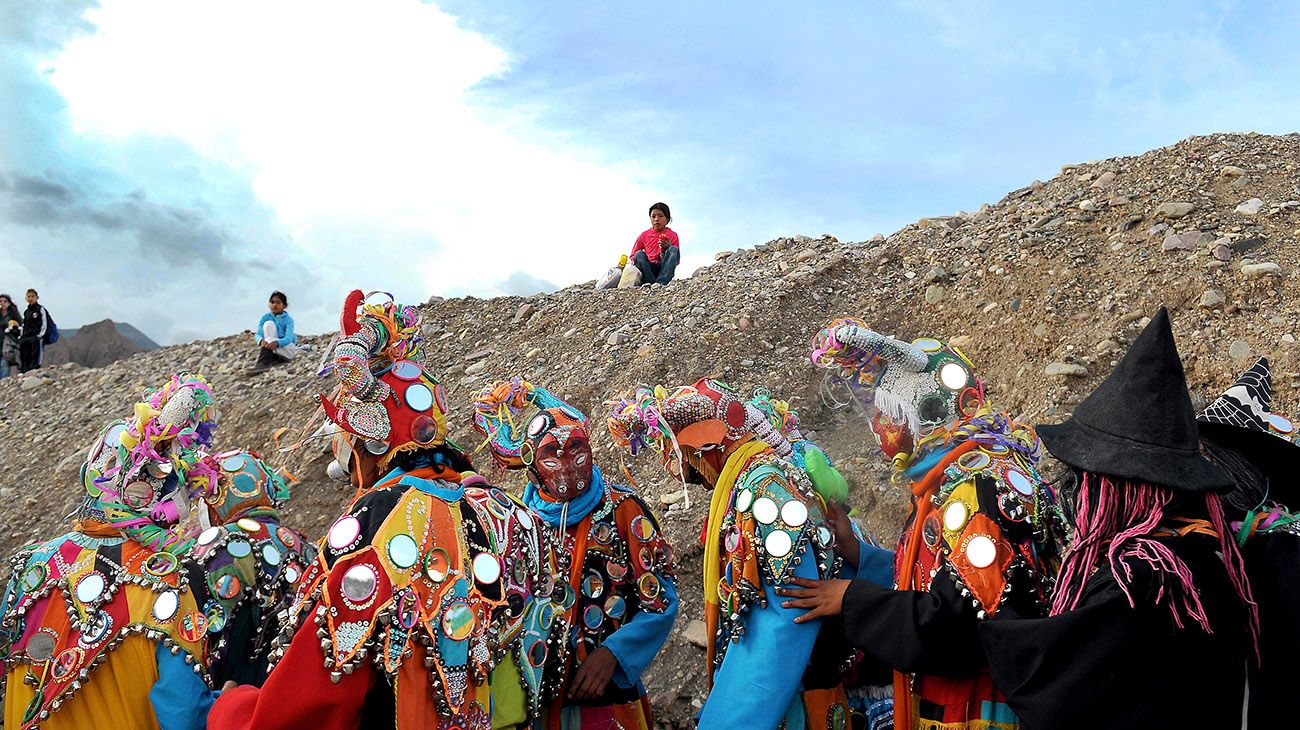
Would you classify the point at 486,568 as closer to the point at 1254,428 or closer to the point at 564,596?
the point at 564,596

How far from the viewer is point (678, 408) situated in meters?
3.63

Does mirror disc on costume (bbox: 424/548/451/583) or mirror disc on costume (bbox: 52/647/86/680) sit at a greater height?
mirror disc on costume (bbox: 424/548/451/583)

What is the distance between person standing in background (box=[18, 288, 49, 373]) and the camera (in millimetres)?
15008

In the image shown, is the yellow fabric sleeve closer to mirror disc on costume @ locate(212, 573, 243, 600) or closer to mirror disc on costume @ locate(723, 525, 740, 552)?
mirror disc on costume @ locate(212, 573, 243, 600)

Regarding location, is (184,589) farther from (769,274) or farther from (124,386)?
(124,386)

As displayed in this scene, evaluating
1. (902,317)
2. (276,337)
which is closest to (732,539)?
(902,317)

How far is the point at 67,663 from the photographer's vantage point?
3.28 metres

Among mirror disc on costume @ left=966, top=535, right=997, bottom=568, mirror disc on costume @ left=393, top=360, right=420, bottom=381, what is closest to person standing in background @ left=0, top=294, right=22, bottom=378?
mirror disc on costume @ left=393, top=360, right=420, bottom=381

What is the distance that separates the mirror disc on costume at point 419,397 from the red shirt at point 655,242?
26.5ft

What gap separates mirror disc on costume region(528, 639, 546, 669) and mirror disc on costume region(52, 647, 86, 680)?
1504 mm

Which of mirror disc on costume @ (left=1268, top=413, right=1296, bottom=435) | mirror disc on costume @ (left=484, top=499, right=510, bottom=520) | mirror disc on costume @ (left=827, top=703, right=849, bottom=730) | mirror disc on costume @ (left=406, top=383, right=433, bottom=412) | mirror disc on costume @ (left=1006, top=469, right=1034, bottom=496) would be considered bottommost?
mirror disc on costume @ (left=827, top=703, right=849, bottom=730)

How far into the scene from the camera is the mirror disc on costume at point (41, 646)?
332cm

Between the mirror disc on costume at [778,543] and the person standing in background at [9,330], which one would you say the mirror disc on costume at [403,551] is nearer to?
the mirror disc on costume at [778,543]

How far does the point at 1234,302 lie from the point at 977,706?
541 cm
